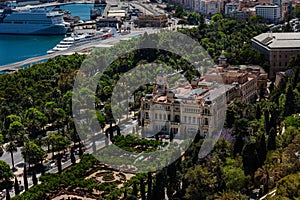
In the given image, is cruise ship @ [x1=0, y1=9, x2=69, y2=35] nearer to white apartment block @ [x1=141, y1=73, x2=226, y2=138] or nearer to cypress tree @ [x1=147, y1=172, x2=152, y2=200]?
white apartment block @ [x1=141, y1=73, x2=226, y2=138]

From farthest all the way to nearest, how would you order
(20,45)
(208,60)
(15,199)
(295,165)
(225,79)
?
(20,45) → (208,60) → (225,79) → (15,199) → (295,165)

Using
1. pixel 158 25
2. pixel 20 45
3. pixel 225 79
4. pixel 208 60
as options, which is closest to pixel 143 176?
pixel 225 79

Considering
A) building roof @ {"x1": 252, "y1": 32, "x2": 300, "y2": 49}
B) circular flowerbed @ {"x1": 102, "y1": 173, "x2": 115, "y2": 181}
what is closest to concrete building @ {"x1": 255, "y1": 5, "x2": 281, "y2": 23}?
building roof @ {"x1": 252, "y1": 32, "x2": 300, "y2": 49}

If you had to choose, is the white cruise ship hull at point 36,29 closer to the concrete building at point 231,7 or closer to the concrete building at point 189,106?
the concrete building at point 231,7

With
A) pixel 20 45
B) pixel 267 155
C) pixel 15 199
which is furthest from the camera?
pixel 20 45

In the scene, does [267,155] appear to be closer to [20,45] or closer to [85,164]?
[85,164]

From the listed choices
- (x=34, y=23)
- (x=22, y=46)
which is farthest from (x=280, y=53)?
(x=34, y=23)
